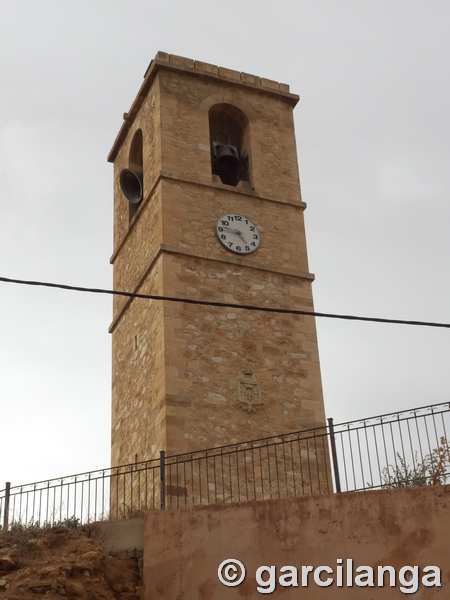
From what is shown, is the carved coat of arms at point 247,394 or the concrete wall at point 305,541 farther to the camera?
the carved coat of arms at point 247,394

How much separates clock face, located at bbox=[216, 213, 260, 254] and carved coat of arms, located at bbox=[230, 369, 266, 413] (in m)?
2.53

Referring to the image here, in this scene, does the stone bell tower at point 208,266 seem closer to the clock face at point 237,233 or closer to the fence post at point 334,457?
the clock face at point 237,233

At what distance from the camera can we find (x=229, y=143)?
20703 millimetres

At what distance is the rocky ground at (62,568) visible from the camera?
11.4 metres

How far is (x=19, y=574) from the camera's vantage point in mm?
11641

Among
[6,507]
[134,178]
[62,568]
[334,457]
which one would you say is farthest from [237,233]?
[62,568]

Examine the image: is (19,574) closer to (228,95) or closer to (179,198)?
(179,198)

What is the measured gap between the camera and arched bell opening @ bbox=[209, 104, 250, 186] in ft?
65.7

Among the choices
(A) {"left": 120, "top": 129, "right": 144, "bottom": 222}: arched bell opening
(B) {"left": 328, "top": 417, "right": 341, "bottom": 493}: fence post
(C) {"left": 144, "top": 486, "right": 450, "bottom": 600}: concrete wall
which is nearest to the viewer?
(C) {"left": 144, "top": 486, "right": 450, "bottom": 600}: concrete wall

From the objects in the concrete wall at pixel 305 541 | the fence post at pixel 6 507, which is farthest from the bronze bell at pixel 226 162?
the concrete wall at pixel 305 541

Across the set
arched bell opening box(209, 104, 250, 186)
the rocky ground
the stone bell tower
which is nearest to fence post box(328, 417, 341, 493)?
the rocky ground

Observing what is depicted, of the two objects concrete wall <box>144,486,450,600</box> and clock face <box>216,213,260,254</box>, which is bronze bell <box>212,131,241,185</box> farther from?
concrete wall <box>144,486,450,600</box>

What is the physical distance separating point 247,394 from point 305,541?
17.3 ft

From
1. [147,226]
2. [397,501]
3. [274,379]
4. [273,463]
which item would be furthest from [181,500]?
[147,226]
